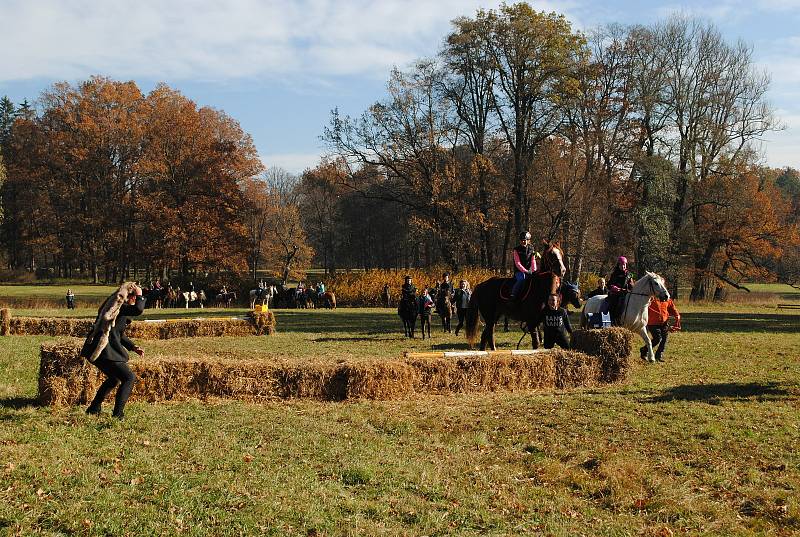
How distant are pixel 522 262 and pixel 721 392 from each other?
15.9 feet

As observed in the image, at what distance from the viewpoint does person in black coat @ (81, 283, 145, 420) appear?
868 centimetres

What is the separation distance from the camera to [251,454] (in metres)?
7.42

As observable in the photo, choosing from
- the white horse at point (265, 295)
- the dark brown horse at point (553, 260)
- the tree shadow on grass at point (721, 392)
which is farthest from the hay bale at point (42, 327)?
the tree shadow on grass at point (721, 392)

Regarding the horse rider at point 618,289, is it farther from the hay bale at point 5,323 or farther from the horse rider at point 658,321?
the hay bale at point 5,323

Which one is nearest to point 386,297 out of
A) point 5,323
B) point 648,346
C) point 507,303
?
point 5,323

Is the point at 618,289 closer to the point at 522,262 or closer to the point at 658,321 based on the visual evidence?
the point at 658,321

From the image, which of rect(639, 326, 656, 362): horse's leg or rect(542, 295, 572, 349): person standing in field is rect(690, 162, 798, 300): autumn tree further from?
rect(542, 295, 572, 349): person standing in field

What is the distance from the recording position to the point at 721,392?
36.2ft

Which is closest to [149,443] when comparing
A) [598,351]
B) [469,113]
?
[598,351]

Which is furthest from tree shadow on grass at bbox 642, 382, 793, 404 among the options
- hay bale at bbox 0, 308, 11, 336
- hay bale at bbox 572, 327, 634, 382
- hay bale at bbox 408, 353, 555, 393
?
hay bale at bbox 0, 308, 11, 336

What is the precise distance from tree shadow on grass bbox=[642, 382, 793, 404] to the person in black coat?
7724 mm

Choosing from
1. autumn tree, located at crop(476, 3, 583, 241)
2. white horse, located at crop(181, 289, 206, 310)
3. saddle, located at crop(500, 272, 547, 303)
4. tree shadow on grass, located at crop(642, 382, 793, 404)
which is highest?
autumn tree, located at crop(476, 3, 583, 241)

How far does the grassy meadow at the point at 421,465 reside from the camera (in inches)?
223

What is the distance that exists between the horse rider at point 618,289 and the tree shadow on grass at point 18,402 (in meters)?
11.7
